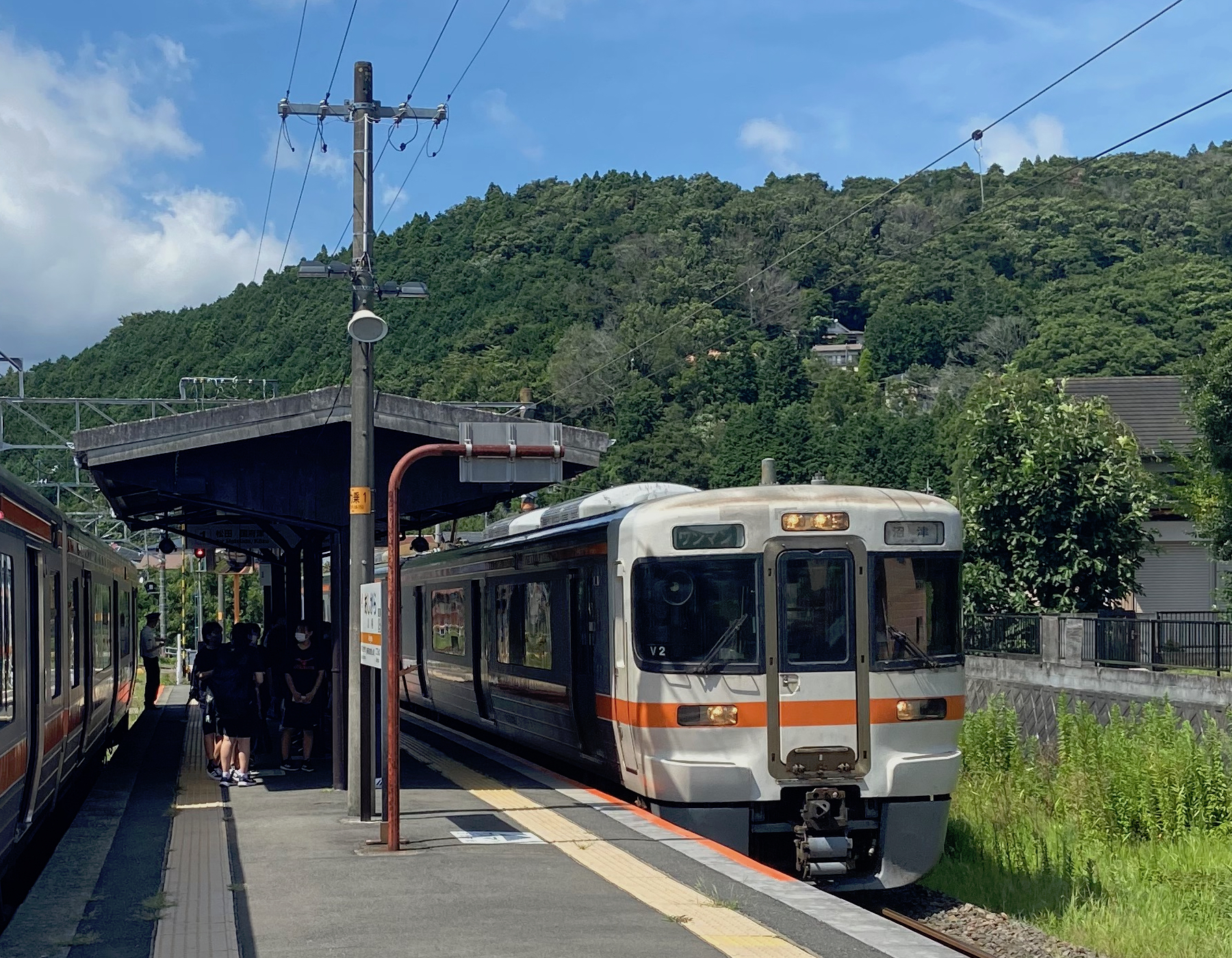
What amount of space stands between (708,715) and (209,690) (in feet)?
18.8

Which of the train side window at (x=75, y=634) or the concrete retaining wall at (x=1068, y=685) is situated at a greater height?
A: the train side window at (x=75, y=634)

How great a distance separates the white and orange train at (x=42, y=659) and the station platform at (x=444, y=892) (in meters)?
0.66

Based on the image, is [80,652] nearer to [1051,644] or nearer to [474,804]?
[474,804]

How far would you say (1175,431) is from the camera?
1758 inches

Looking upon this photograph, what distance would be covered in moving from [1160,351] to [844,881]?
80.1m

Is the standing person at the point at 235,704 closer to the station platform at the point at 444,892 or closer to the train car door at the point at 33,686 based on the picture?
the station platform at the point at 444,892

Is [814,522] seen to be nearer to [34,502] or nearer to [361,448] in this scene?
[361,448]

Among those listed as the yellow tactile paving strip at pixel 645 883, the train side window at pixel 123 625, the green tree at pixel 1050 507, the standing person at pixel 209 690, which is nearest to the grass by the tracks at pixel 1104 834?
the yellow tactile paving strip at pixel 645 883

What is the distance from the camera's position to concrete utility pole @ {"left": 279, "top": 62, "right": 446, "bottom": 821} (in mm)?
12219

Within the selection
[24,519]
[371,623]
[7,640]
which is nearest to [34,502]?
[24,519]

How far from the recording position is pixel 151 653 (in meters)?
28.7

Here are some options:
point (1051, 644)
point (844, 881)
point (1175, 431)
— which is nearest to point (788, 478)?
point (1175, 431)

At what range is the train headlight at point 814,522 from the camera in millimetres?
11398

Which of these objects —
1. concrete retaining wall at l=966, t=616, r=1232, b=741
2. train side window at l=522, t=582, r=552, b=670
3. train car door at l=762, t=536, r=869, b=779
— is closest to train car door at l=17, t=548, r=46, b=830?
train side window at l=522, t=582, r=552, b=670
